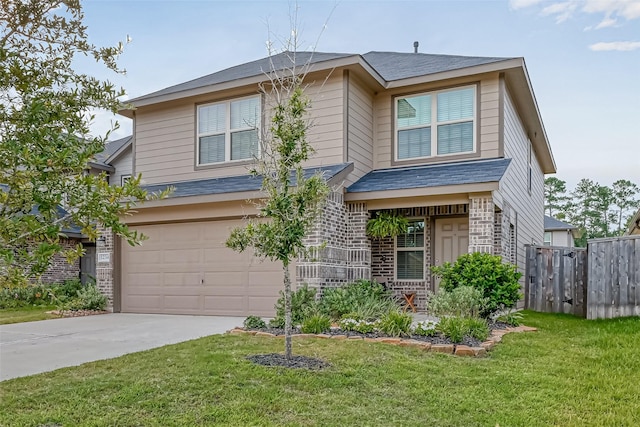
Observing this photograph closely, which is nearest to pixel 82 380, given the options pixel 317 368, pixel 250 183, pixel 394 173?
pixel 317 368

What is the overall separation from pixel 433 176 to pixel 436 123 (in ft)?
5.32

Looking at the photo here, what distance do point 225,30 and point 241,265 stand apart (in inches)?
213

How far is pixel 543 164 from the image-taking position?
62.4ft

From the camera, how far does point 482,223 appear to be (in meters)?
9.65

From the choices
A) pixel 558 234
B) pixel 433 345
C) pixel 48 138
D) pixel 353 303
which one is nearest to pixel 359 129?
pixel 353 303

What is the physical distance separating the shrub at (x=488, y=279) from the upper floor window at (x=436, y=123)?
325cm

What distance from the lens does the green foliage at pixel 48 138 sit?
290 cm

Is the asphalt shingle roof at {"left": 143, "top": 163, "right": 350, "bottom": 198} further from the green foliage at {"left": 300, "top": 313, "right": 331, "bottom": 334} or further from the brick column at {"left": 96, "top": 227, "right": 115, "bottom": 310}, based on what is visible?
the green foliage at {"left": 300, "top": 313, "right": 331, "bottom": 334}

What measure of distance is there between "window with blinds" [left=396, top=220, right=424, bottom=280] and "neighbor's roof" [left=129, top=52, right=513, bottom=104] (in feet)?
11.3

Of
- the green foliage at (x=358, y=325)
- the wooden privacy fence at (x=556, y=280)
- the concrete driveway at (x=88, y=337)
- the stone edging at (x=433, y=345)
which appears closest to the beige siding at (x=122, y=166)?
the concrete driveway at (x=88, y=337)

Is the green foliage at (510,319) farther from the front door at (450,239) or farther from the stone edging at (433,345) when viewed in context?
the front door at (450,239)

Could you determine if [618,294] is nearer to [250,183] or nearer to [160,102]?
[250,183]

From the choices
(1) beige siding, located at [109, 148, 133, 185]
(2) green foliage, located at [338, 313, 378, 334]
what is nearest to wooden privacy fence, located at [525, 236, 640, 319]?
(2) green foliage, located at [338, 313, 378, 334]

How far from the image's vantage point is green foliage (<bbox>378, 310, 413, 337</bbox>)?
23.2 feet
